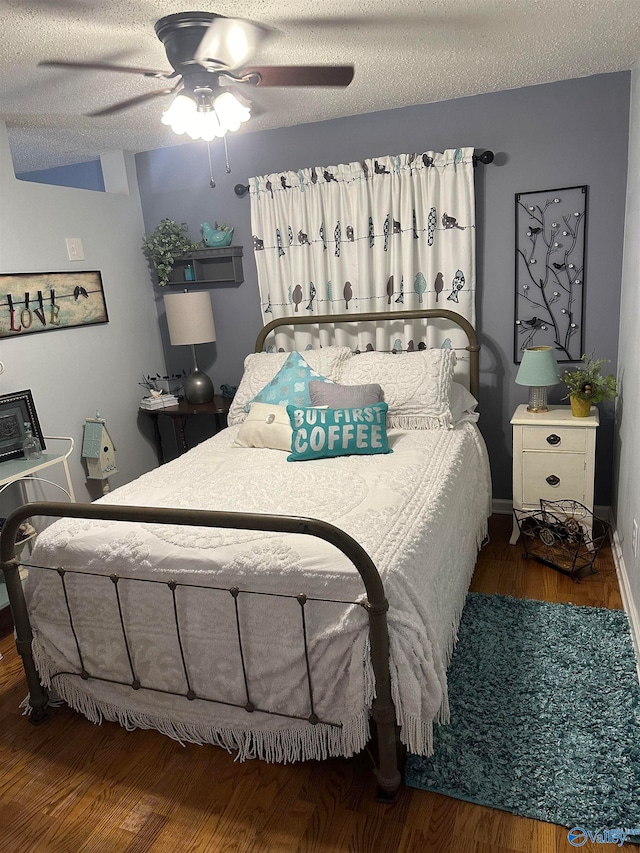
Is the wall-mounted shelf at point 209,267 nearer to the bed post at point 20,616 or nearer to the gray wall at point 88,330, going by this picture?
the gray wall at point 88,330

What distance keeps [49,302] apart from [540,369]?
2.73 metres

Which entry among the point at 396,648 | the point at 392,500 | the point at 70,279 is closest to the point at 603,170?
the point at 392,500

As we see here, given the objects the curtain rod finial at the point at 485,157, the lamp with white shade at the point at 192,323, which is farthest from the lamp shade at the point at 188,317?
the curtain rod finial at the point at 485,157

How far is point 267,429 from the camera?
3.20 metres

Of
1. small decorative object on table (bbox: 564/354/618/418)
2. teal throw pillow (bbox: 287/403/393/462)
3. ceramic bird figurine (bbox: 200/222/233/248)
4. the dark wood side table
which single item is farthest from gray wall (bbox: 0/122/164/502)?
small decorative object on table (bbox: 564/354/618/418)

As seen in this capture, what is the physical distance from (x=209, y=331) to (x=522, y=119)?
218 centimetres

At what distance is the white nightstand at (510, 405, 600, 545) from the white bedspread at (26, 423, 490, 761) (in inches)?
33.2

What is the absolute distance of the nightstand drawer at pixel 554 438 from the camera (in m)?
3.14

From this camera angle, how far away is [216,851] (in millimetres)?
1738

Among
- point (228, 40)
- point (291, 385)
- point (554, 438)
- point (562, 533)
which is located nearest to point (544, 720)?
point (562, 533)

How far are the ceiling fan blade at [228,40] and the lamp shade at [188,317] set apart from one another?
1.68 metres

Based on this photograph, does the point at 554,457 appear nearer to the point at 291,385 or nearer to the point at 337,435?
the point at 337,435

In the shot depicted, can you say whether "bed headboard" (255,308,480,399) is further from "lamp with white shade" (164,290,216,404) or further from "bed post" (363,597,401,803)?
"bed post" (363,597,401,803)

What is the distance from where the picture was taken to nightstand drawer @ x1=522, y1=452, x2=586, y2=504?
10.5 feet
